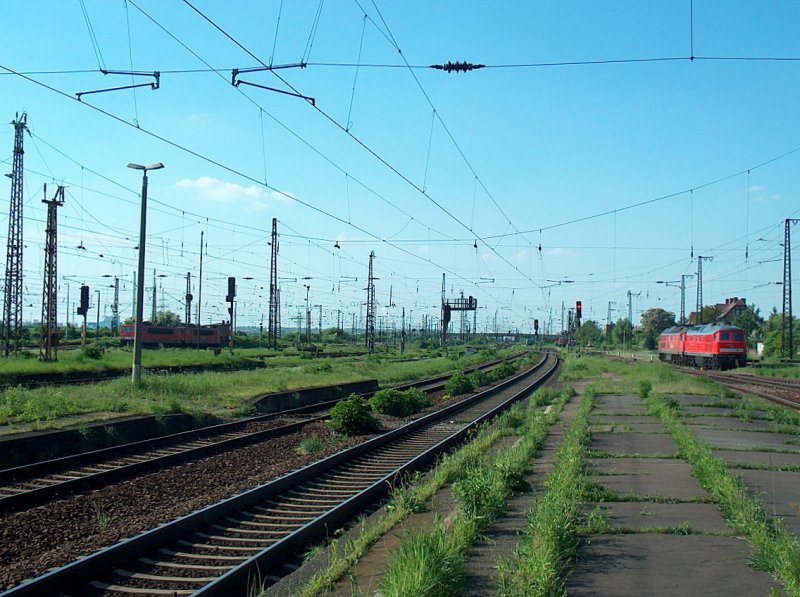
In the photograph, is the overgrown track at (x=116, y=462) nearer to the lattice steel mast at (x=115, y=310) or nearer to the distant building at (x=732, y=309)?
the lattice steel mast at (x=115, y=310)

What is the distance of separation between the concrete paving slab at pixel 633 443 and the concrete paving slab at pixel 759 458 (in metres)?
1.01

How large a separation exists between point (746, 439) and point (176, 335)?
71464 mm

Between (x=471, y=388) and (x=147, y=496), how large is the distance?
84.8ft

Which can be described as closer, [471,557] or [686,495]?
[471,557]

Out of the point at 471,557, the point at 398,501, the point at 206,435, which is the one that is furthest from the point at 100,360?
the point at 471,557

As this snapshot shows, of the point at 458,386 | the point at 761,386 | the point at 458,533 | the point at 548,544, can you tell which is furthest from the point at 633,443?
the point at 761,386

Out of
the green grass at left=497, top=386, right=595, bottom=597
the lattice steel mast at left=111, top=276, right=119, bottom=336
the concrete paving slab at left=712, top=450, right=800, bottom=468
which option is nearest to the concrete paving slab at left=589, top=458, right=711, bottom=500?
the green grass at left=497, top=386, right=595, bottom=597

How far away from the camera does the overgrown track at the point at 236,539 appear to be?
7.17 m

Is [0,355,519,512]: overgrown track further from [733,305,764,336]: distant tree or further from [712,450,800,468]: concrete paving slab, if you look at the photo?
[733,305,764,336]: distant tree

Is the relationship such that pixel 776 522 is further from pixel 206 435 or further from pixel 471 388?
pixel 471 388

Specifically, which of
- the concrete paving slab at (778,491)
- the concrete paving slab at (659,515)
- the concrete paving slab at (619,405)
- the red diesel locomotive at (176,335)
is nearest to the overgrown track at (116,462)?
the concrete paving slab at (659,515)

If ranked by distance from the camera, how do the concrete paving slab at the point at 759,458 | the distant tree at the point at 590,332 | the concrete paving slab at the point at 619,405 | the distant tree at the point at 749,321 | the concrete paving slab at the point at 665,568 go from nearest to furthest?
1. the concrete paving slab at the point at 665,568
2. the concrete paving slab at the point at 759,458
3. the concrete paving slab at the point at 619,405
4. the distant tree at the point at 749,321
5. the distant tree at the point at 590,332

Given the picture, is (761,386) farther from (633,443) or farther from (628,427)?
(633,443)

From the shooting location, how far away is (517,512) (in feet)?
30.4
